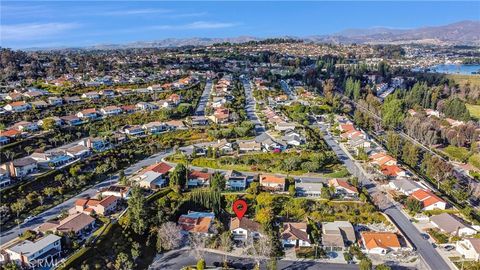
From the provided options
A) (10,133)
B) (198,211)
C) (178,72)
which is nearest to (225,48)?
(178,72)

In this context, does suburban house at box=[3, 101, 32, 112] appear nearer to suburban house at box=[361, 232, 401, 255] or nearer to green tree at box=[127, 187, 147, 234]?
green tree at box=[127, 187, 147, 234]

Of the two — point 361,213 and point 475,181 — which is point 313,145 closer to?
point 361,213

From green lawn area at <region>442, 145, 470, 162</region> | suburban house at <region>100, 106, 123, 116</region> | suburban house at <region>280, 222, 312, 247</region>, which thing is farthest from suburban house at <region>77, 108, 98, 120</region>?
green lawn area at <region>442, 145, 470, 162</region>

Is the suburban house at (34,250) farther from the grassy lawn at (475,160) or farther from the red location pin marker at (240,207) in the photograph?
the grassy lawn at (475,160)

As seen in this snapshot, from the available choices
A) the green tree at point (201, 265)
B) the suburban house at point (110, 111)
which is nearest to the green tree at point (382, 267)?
the green tree at point (201, 265)

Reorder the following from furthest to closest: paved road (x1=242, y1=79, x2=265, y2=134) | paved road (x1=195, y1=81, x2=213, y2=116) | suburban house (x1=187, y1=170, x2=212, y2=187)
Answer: paved road (x1=195, y1=81, x2=213, y2=116), paved road (x1=242, y1=79, x2=265, y2=134), suburban house (x1=187, y1=170, x2=212, y2=187)

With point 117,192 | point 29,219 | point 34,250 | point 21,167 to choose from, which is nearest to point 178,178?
point 117,192
